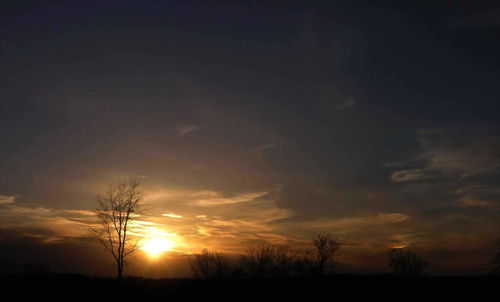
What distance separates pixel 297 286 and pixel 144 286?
1789 cm

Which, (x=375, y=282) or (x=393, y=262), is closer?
(x=375, y=282)

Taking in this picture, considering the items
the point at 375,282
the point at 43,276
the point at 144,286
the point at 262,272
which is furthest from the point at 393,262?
the point at 43,276

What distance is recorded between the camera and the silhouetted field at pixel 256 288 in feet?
107

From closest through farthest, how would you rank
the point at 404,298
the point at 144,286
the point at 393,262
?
the point at 404,298 → the point at 144,286 → the point at 393,262

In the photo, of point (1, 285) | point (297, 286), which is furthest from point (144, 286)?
point (297, 286)

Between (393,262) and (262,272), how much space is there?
1604 inches

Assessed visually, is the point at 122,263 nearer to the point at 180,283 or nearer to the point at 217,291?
the point at 180,283

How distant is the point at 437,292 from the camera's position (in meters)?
31.9

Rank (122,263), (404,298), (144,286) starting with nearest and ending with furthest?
(404,298) → (144,286) → (122,263)

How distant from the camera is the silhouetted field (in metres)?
32.5

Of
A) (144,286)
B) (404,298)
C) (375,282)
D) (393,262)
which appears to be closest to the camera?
(404,298)

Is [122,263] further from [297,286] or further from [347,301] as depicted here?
[347,301]

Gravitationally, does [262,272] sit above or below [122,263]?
below

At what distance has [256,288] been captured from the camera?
38.1m
